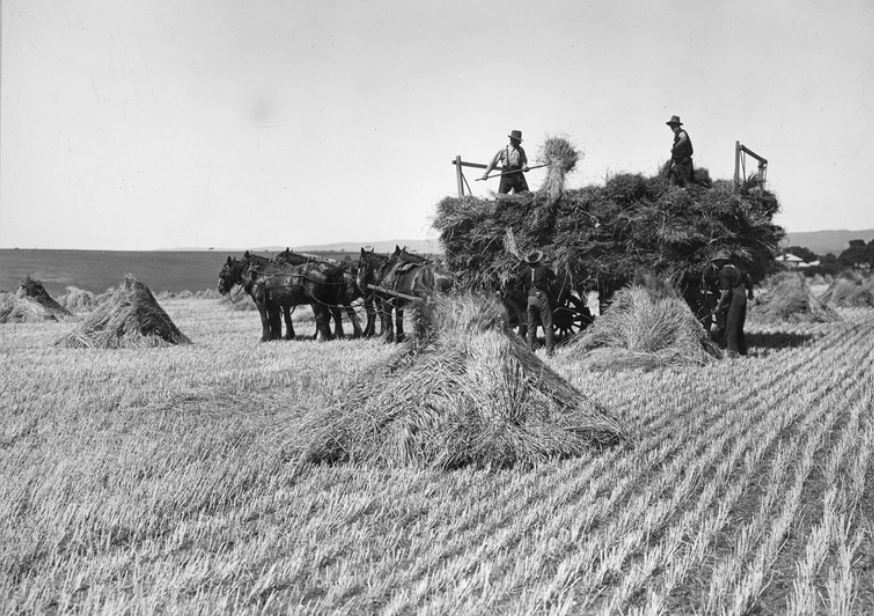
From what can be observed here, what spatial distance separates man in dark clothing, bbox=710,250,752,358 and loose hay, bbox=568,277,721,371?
1.71 ft

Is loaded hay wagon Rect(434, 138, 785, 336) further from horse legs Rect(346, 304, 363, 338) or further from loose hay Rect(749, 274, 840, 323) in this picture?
loose hay Rect(749, 274, 840, 323)

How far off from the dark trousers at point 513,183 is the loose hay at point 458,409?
7.62m

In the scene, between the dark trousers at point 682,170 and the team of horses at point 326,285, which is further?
the team of horses at point 326,285

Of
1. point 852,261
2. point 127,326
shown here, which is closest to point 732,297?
point 127,326

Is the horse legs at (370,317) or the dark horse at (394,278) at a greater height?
the dark horse at (394,278)

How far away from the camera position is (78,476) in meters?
5.72

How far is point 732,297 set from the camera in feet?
41.0

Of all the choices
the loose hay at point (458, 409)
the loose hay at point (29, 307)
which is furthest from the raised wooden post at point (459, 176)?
the loose hay at point (29, 307)

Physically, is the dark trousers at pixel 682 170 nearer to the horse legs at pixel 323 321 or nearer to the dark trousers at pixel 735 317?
the dark trousers at pixel 735 317

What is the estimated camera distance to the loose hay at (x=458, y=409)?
20.0ft

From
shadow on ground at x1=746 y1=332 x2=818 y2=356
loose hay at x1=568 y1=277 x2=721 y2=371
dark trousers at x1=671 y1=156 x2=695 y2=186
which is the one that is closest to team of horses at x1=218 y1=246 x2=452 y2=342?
loose hay at x1=568 y1=277 x2=721 y2=371

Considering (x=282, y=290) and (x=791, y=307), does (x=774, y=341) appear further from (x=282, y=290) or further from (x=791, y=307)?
Result: (x=282, y=290)

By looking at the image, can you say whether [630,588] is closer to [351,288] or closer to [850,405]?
[850,405]

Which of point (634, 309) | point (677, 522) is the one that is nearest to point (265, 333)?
point (634, 309)
